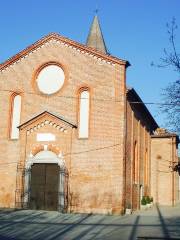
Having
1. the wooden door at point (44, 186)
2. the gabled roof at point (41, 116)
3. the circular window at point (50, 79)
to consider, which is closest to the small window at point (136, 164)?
the gabled roof at point (41, 116)

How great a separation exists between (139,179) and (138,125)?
378 centimetres

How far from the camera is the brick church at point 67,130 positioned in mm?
21266

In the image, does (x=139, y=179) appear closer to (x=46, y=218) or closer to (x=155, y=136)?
(x=155, y=136)

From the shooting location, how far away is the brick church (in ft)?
69.8

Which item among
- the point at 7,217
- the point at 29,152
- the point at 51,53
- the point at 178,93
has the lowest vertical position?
the point at 7,217

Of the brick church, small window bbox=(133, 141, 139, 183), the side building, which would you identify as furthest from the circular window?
small window bbox=(133, 141, 139, 183)

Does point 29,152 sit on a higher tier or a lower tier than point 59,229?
higher

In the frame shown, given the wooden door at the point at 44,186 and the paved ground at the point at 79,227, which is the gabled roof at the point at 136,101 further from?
the paved ground at the point at 79,227

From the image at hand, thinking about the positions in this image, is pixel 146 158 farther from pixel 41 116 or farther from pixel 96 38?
pixel 96 38

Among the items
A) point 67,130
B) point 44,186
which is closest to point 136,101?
point 67,130

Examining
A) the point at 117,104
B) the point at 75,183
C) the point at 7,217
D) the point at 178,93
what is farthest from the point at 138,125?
the point at 178,93

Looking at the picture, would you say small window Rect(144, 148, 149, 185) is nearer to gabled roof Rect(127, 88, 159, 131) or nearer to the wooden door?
gabled roof Rect(127, 88, 159, 131)

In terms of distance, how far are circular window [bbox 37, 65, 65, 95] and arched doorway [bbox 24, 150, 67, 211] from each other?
395 cm

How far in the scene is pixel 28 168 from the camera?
2261 cm
